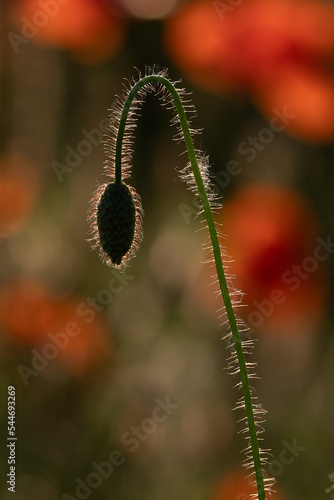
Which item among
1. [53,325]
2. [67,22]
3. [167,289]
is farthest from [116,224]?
[67,22]

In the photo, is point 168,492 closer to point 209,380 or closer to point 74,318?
point 209,380

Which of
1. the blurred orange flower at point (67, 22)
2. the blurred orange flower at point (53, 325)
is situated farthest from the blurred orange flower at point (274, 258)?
the blurred orange flower at point (67, 22)

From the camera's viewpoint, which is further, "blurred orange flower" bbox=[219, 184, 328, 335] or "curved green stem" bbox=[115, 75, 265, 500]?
"blurred orange flower" bbox=[219, 184, 328, 335]

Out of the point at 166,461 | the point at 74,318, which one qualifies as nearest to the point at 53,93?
the point at 74,318

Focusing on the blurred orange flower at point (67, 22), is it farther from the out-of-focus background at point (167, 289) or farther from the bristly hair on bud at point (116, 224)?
the bristly hair on bud at point (116, 224)

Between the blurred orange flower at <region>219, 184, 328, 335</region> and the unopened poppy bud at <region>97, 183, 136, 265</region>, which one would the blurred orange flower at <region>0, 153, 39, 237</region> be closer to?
the blurred orange flower at <region>219, 184, 328, 335</region>

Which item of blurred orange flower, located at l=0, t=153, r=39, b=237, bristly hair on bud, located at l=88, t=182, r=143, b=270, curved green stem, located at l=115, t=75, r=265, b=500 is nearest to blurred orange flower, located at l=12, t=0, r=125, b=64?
blurred orange flower, located at l=0, t=153, r=39, b=237

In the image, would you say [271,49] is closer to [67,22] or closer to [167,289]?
[67,22]
